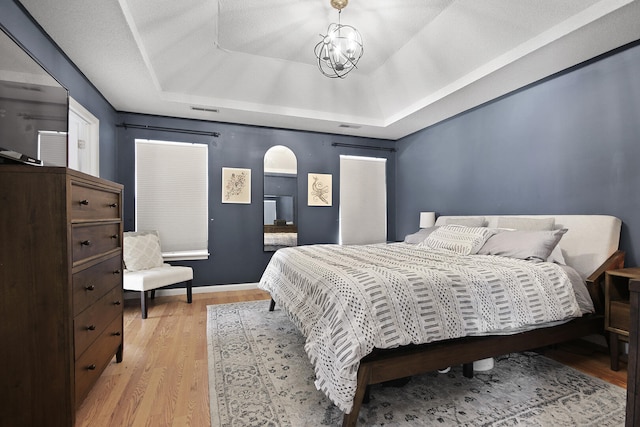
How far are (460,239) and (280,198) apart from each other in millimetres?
2729

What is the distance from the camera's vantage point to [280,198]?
4.75m

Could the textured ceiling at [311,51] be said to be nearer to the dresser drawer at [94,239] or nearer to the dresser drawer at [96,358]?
the dresser drawer at [94,239]

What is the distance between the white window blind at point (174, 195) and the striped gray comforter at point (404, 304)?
8.33 ft

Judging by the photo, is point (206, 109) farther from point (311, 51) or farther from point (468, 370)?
point (468, 370)

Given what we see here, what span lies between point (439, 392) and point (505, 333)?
56 cm

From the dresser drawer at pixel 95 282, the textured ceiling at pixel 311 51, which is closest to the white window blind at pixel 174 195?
the textured ceiling at pixel 311 51

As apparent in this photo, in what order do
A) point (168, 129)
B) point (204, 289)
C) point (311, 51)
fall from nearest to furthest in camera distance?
point (311, 51)
point (168, 129)
point (204, 289)

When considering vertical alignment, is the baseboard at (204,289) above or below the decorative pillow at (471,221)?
below

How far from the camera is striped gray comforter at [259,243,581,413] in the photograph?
5.02 ft

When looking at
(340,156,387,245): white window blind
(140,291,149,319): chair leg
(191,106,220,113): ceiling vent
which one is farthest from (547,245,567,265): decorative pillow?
(191,106,220,113): ceiling vent

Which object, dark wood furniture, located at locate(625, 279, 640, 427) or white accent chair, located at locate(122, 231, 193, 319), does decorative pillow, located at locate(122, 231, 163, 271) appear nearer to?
white accent chair, located at locate(122, 231, 193, 319)

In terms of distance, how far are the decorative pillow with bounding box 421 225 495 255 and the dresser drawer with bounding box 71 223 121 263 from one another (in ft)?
9.36

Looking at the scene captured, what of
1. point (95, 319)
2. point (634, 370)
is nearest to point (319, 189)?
point (95, 319)

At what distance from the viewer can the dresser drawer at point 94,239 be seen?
151cm
